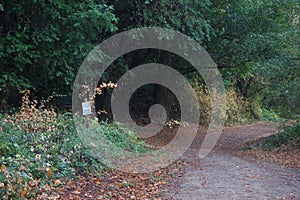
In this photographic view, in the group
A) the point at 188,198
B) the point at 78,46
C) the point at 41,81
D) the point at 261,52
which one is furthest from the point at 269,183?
the point at 261,52

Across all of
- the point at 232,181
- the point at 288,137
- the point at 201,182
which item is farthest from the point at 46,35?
the point at 288,137

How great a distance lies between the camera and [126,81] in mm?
14500

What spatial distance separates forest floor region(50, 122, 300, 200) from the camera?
6285 mm

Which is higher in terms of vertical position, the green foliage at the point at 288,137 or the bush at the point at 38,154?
the bush at the point at 38,154

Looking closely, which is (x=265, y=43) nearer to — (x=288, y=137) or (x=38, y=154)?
(x=288, y=137)

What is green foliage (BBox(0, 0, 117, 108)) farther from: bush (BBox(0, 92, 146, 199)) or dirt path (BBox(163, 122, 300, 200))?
dirt path (BBox(163, 122, 300, 200))

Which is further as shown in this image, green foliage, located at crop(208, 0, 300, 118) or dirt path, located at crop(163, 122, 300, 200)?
green foliage, located at crop(208, 0, 300, 118)

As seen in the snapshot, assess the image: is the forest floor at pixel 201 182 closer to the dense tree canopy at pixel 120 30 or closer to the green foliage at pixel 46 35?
the dense tree canopy at pixel 120 30

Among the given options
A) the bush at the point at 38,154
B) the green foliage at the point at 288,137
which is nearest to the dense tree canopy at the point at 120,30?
the green foliage at the point at 288,137

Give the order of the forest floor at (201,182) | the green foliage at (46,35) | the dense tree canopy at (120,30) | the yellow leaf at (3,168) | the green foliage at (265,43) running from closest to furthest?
the yellow leaf at (3,168) < the forest floor at (201,182) < the green foliage at (46,35) < the dense tree canopy at (120,30) < the green foliage at (265,43)

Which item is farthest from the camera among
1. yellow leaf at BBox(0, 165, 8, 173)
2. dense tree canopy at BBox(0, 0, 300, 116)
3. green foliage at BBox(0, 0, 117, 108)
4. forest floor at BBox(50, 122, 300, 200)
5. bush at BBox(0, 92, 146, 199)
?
dense tree canopy at BBox(0, 0, 300, 116)

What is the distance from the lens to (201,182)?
24.0ft

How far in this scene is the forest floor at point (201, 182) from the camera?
6285 millimetres

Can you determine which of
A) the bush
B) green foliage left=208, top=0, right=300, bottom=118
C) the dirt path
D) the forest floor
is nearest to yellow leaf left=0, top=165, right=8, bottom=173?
the bush
